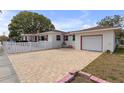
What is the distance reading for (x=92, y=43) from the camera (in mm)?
18578

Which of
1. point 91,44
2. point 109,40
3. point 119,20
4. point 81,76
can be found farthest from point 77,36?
point 119,20

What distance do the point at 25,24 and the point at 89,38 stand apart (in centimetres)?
3185

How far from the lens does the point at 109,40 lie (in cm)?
1614

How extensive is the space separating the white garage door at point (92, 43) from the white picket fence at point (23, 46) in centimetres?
607

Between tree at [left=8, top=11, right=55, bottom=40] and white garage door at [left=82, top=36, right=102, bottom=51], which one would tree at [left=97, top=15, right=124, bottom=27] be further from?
white garage door at [left=82, top=36, right=102, bottom=51]

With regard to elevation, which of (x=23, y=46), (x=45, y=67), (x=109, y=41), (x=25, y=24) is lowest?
(x=45, y=67)

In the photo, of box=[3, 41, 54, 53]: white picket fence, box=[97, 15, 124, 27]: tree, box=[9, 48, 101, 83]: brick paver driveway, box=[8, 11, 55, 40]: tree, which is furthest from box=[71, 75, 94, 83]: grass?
box=[8, 11, 55, 40]: tree

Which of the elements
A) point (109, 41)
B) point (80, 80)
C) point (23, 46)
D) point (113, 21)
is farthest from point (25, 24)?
point (80, 80)

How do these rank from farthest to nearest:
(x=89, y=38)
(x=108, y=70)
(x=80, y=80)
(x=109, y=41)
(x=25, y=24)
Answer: (x=25, y=24)
(x=89, y=38)
(x=109, y=41)
(x=108, y=70)
(x=80, y=80)

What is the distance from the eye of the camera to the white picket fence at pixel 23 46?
16797 mm

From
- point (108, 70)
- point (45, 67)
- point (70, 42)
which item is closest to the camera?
point (108, 70)

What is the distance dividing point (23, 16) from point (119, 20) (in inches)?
1156

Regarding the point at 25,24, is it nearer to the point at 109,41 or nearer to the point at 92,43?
the point at 92,43
